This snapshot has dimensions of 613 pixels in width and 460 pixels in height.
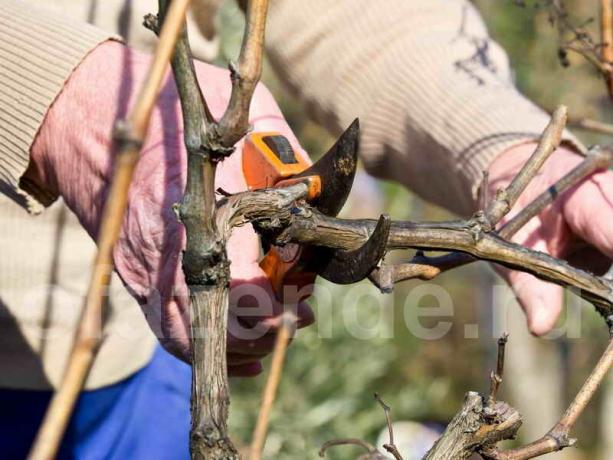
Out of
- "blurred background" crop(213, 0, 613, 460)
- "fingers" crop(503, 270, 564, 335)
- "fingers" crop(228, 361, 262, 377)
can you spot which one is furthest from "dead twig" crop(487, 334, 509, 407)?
"blurred background" crop(213, 0, 613, 460)

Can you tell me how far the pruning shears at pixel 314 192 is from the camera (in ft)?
2.44

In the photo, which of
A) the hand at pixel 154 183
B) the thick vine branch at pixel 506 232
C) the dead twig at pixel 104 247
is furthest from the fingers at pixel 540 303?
the dead twig at pixel 104 247

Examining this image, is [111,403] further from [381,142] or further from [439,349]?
[439,349]

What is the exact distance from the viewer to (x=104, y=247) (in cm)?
45

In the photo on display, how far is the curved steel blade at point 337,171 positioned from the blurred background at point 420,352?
0.90m

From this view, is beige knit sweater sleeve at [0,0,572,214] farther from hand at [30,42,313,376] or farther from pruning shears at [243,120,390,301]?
pruning shears at [243,120,390,301]

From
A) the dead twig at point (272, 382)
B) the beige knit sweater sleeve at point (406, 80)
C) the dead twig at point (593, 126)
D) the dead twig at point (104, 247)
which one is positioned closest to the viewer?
the dead twig at point (104, 247)

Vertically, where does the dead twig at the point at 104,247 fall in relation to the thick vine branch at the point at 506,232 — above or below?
below

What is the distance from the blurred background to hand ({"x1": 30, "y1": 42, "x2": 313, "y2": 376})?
792 millimetres

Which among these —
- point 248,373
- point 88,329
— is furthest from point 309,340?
point 88,329

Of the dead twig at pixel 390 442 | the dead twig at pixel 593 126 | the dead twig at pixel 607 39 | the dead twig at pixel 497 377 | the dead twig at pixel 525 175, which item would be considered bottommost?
the dead twig at pixel 390 442

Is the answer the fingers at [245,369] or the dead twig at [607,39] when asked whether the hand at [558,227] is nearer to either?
the dead twig at [607,39]

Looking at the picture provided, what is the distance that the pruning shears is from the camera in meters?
0.75

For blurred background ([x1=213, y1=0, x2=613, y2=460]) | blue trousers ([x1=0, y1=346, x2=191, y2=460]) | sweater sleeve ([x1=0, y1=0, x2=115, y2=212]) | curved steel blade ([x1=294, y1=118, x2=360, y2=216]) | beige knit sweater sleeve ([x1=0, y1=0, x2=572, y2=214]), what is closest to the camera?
curved steel blade ([x1=294, y1=118, x2=360, y2=216])
